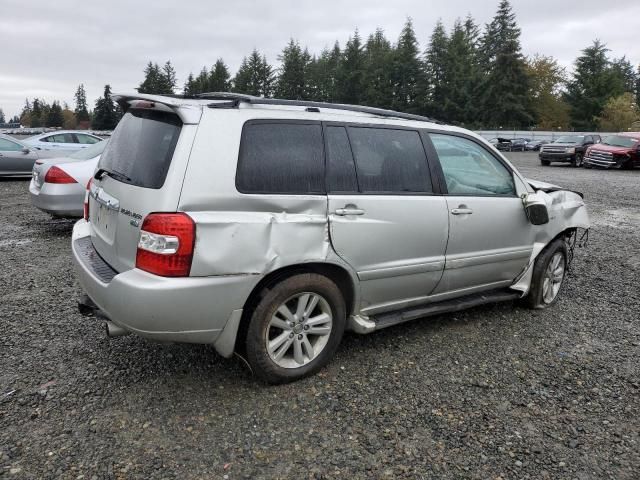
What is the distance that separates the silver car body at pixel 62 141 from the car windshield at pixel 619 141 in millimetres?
21572

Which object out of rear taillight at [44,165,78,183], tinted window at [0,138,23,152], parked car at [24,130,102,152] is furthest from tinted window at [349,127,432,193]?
parked car at [24,130,102,152]

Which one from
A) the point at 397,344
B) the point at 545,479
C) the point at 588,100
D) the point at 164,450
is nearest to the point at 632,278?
the point at 397,344

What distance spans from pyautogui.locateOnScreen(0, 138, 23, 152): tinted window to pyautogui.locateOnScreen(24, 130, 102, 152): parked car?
107cm

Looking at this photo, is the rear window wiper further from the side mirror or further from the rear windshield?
the side mirror

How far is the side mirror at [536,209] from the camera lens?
14.0 feet

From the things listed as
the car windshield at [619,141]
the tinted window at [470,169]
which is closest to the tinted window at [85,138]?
the tinted window at [470,169]

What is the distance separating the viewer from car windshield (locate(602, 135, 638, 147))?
22992mm

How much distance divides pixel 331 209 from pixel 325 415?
1.21 m

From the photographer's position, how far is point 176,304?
2723 mm

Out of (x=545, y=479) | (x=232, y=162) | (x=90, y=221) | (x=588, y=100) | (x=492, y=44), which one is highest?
(x=492, y=44)

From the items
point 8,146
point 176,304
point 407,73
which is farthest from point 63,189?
point 407,73

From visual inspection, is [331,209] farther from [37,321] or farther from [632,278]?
[632,278]

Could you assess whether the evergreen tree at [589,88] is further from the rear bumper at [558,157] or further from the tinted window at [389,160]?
the tinted window at [389,160]

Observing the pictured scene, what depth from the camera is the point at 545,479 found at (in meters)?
2.49
